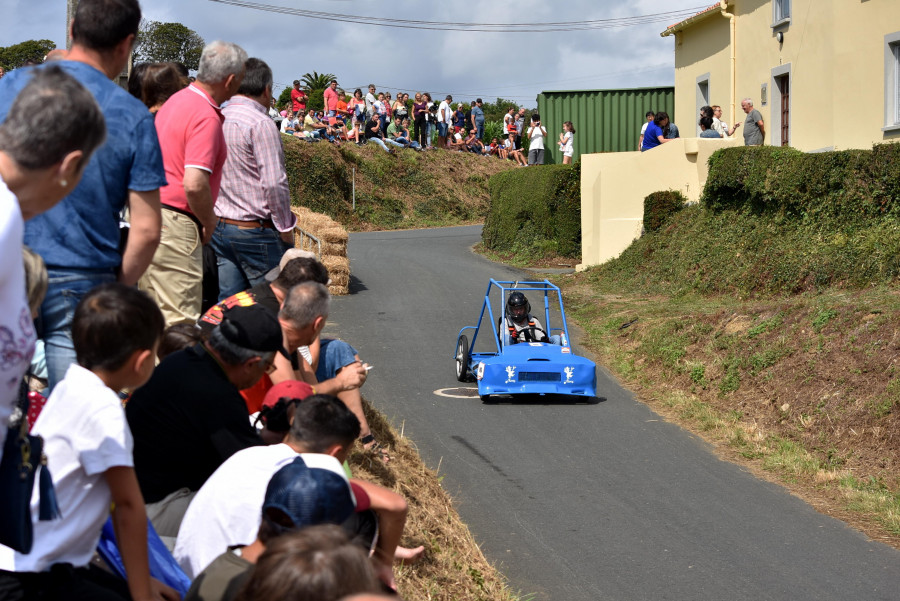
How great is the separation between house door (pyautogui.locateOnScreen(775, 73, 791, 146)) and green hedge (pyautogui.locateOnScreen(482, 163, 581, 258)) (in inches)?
201

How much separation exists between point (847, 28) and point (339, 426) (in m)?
19.0

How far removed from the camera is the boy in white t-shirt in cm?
264

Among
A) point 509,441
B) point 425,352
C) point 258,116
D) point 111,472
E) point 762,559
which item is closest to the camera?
point 111,472

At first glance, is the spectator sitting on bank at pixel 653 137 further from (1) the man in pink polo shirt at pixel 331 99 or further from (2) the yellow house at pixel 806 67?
(1) the man in pink polo shirt at pixel 331 99

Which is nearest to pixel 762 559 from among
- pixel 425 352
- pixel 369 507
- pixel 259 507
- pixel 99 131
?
pixel 369 507

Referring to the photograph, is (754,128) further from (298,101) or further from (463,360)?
(298,101)

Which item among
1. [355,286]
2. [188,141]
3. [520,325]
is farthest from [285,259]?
[355,286]

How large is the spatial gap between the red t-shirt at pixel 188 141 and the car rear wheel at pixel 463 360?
335 inches

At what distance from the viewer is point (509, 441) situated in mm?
10469

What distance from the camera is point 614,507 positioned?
8328mm

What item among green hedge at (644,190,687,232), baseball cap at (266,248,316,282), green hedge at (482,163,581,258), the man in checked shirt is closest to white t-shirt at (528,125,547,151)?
green hedge at (482,163,581,258)

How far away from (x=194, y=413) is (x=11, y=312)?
4.83ft

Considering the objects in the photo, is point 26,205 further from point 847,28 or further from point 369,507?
point 847,28

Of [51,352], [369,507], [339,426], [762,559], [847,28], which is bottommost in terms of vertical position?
[762,559]
